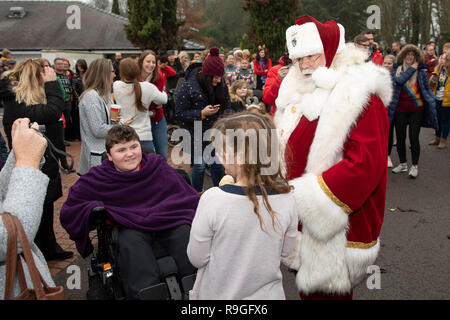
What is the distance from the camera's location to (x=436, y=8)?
96.9ft

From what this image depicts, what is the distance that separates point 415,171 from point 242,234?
5.63 m

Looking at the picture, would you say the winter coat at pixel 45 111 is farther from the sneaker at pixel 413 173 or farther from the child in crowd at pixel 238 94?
the sneaker at pixel 413 173

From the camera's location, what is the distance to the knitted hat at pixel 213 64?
4.86 metres

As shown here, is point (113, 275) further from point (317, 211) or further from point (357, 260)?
point (357, 260)

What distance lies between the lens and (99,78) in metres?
4.46

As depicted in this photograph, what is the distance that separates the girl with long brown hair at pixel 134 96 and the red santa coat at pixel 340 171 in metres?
3.02

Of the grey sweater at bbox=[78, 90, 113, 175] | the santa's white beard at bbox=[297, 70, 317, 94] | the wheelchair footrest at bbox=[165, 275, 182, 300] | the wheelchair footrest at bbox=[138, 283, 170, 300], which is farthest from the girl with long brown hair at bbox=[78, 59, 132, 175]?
the santa's white beard at bbox=[297, 70, 317, 94]

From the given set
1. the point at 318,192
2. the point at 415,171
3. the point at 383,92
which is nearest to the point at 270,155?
the point at 318,192

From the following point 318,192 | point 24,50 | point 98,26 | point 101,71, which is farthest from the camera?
point 98,26

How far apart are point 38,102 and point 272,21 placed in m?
16.4

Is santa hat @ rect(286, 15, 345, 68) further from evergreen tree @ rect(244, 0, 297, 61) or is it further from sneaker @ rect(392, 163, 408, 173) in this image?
evergreen tree @ rect(244, 0, 297, 61)

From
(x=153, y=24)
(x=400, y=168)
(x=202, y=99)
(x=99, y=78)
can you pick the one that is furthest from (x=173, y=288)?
(x=153, y=24)

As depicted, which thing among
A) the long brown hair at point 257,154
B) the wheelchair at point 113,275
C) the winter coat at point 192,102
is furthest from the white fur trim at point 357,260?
the winter coat at point 192,102

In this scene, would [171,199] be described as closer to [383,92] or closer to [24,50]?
[383,92]
